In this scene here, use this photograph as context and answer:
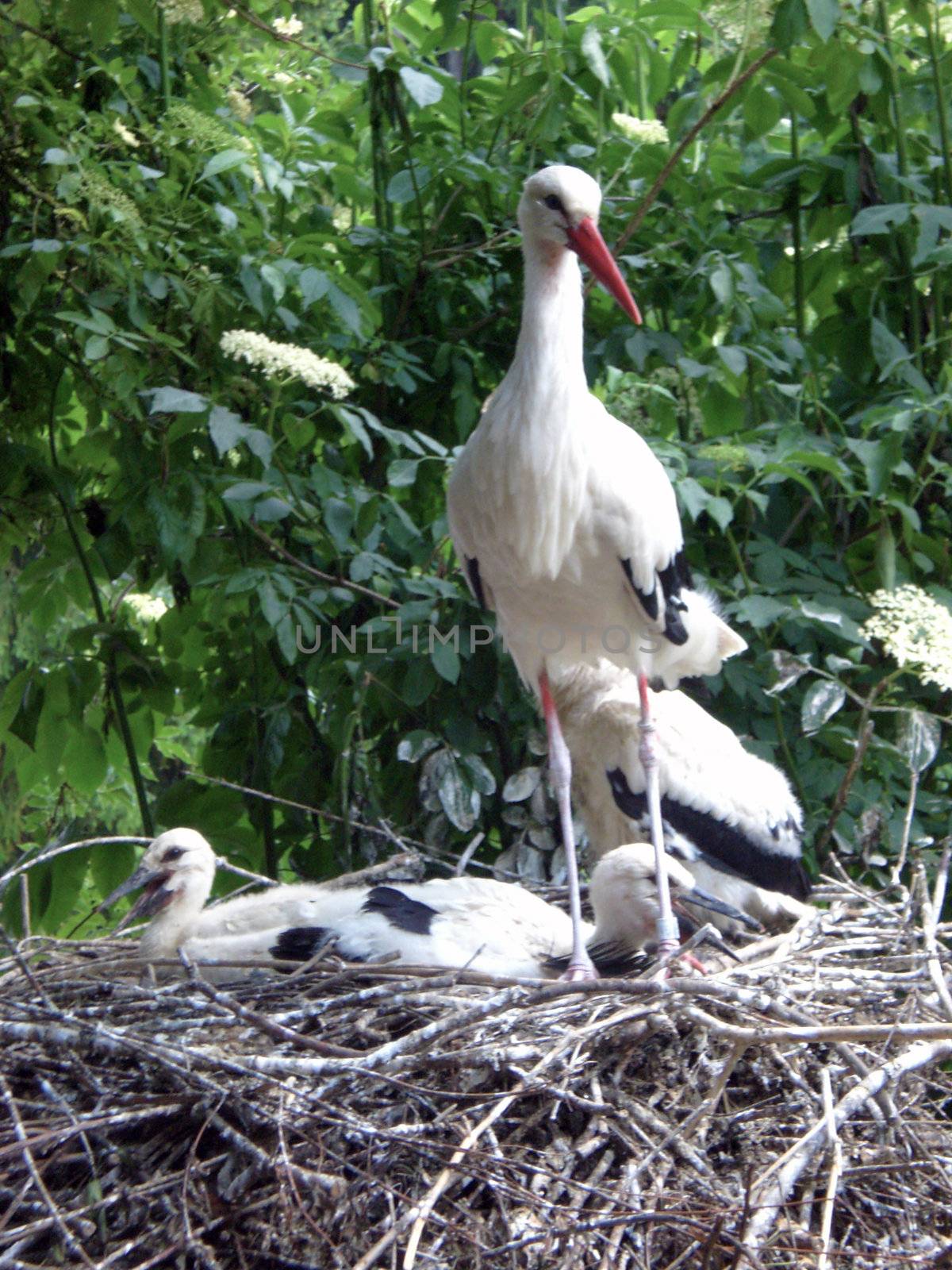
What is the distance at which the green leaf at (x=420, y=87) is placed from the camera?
394 centimetres

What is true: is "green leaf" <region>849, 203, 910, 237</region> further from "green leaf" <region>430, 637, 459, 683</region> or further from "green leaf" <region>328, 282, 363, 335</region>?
"green leaf" <region>430, 637, 459, 683</region>

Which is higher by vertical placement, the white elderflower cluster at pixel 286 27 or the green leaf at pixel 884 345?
the white elderflower cluster at pixel 286 27

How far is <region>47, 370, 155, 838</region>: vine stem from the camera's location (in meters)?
4.15

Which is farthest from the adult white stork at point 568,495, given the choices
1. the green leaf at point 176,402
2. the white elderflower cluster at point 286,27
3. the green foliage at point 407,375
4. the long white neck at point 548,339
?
the white elderflower cluster at point 286,27

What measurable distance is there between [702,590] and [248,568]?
1.16 m

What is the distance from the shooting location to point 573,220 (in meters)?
3.27

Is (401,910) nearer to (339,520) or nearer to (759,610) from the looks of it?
(339,520)

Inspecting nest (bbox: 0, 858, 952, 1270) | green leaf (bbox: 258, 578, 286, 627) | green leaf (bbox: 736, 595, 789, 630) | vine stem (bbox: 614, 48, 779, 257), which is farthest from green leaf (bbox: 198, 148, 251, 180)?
nest (bbox: 0, 858, 952, 1270)

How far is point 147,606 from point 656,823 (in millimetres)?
1667

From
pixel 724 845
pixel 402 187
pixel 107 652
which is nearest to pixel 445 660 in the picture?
pixel 724 845

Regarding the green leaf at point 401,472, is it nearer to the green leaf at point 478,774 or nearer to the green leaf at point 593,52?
the green leaf at point 478,774

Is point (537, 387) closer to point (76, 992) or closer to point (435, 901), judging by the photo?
point (435, 901)

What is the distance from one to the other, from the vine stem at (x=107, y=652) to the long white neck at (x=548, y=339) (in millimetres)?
1410

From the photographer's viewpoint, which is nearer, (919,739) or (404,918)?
(404,918)
